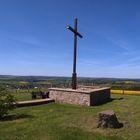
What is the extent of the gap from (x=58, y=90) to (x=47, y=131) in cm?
1032

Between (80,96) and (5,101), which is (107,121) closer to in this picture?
(5,101)

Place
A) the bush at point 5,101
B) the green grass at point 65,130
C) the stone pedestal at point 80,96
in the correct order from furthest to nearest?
the stone pedestal at point 80,96
the bush at point 5,101
the green grass at point 65,130

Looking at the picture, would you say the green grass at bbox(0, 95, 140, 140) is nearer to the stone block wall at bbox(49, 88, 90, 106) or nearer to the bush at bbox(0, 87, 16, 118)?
the bush at bbox(0, 87, 16, 118)

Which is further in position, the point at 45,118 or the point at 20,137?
the point at 45,118

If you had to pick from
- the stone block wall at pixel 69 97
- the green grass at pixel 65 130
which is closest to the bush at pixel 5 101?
the green grass at pixel 65 130

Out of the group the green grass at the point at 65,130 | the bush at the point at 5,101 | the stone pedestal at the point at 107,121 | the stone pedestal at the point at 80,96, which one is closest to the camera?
the green grass at the point at 65,130

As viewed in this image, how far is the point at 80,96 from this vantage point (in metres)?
18.0

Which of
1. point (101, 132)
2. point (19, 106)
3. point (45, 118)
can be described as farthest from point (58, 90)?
point (101, 132)

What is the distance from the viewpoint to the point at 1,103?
1276 cm

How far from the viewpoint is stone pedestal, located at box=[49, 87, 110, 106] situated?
1762 centimetres

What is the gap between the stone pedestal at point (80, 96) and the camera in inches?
694

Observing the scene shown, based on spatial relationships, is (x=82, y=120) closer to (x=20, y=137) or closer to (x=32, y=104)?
(x=20, y=137)

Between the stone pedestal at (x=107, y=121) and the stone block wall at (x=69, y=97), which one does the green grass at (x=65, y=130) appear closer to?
the stone pedestal at (x=107, y=121)

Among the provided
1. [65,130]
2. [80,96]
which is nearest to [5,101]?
[65,130]
